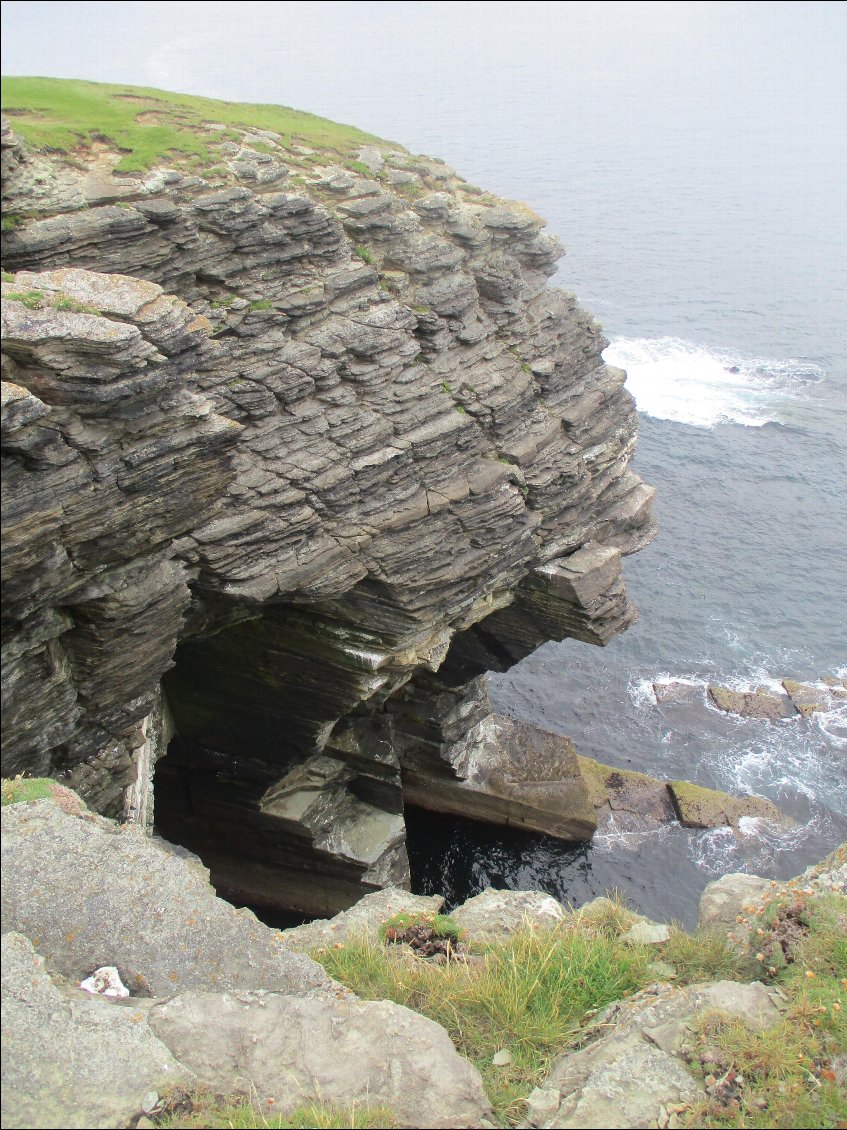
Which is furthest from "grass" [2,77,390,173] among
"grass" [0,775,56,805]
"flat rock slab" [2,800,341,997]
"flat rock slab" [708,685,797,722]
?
"flat rock slab" [708,685,797,722]

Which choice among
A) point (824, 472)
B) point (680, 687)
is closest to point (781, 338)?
point (824, 472)

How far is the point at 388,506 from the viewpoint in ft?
75.4

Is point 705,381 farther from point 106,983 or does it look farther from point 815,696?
point 106,983

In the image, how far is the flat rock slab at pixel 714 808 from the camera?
34.4 meters

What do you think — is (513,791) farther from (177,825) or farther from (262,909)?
(177,825)

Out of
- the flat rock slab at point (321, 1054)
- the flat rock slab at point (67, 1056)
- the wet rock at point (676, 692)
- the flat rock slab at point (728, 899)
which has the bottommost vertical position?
the wet rock at point (676, 692)

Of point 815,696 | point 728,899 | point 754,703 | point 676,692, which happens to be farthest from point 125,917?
point 815,696

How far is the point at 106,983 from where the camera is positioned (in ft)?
34.0

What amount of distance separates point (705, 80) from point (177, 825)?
169029 millimetres

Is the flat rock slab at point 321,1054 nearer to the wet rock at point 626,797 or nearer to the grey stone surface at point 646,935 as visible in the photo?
the grey stone surface at point 646,935

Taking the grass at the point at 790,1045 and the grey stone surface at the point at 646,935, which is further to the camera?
the grey stone surface at the point at 646,935

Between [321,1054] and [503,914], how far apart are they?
21.9 feet

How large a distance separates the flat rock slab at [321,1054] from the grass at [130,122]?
16617mm

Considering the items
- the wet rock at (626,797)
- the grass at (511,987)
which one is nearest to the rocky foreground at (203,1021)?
the grass at (511,987)
